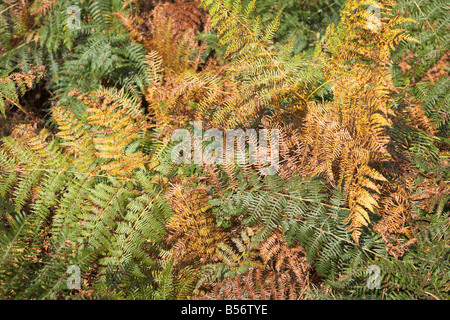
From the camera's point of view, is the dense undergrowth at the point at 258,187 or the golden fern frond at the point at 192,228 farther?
the golden fern frond at the point at 192,228

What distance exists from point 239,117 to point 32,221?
4.47 feet

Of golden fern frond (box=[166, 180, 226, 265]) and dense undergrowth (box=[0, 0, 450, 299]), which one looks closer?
dense undergrowth (box=[0, 0, 450, 299])

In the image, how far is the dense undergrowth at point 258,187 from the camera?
184 cm

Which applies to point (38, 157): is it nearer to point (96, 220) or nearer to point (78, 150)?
point (78, 150)

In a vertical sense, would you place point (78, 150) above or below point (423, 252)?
above

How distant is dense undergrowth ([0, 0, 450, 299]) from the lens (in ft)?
6.05

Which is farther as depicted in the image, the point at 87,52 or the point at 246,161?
the point at 87,52

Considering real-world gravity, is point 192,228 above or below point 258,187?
below

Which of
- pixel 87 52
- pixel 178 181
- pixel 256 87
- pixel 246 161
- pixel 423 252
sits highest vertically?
pixel 87 52

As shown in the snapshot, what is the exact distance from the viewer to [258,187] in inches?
78.9
